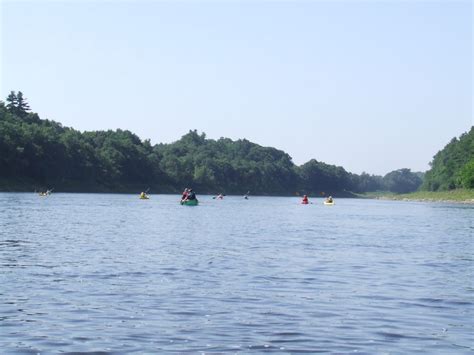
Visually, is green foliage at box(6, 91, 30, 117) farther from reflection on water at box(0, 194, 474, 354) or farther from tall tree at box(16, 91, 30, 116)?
reflection on water at box(0, 194, 474, 354)

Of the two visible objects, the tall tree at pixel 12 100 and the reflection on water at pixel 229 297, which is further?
the tall tree at pixel 12 100

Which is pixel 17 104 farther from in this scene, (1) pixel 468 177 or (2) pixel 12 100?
(1) pixel 468 177

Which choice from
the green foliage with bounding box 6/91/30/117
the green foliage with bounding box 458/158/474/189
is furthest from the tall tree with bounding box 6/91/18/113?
the green foliage with bounding box 458/158/474/189

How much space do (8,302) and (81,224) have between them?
3582 centimetres

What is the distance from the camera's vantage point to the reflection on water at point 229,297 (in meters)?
16.8

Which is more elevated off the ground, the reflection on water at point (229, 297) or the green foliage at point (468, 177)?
the green foliage at point (468, 177)

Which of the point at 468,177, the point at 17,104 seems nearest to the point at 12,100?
the point at 17,104

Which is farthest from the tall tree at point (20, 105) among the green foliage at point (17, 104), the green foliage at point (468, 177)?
the green foliage at point (468, 177)

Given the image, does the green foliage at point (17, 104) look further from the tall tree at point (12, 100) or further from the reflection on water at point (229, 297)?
the reflection on water at point (229, 297)

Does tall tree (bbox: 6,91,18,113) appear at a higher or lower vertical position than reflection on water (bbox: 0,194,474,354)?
higher

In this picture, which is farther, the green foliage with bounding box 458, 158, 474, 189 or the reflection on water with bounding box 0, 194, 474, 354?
the green foliage with bounding box 458, 158, 474, 189

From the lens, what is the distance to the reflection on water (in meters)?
16.8

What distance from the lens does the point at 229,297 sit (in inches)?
884

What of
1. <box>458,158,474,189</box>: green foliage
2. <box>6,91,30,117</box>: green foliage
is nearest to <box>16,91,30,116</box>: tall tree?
<box>6,91,30,117</box>: green foliage
